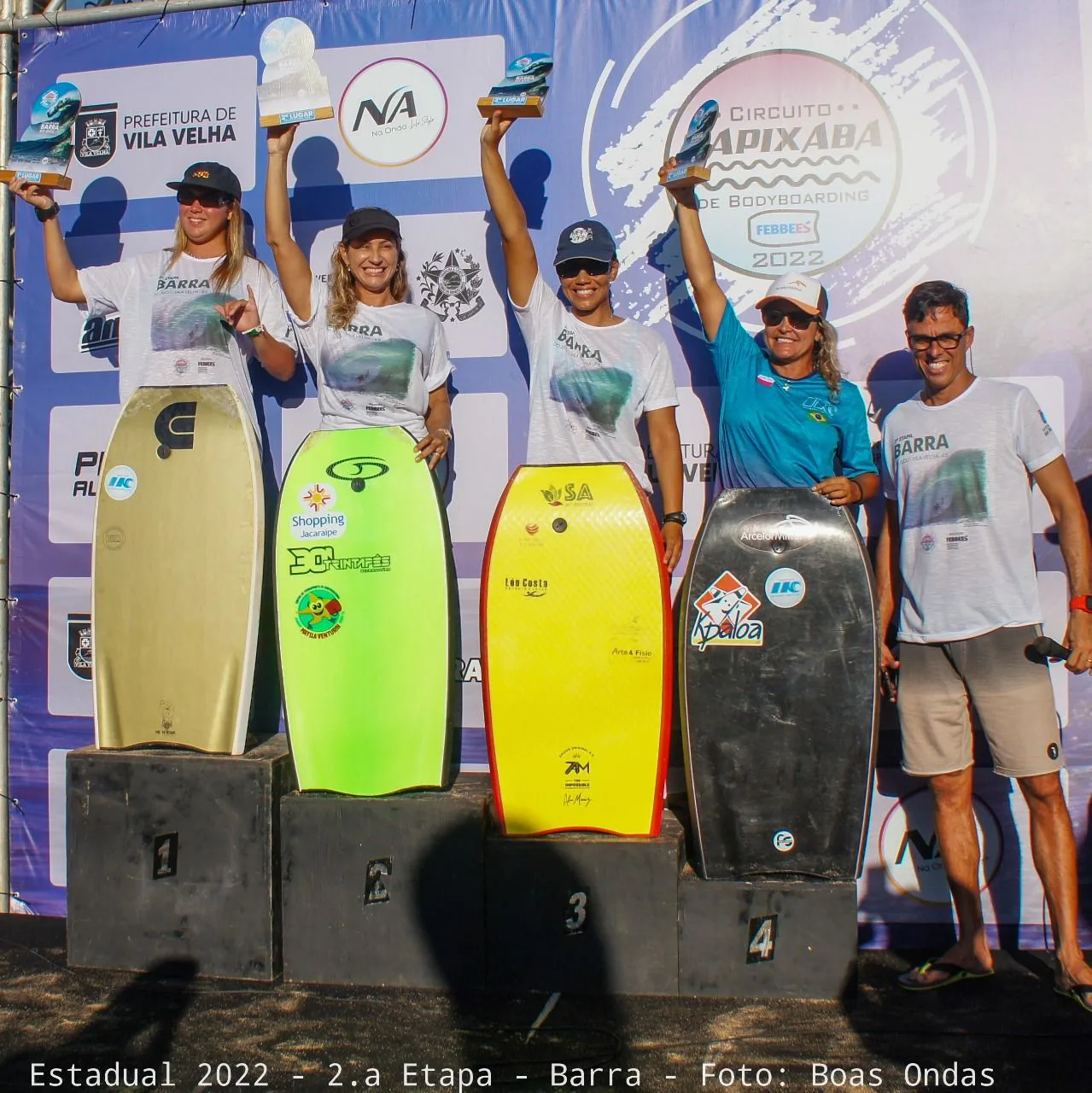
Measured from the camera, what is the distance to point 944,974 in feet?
8.51

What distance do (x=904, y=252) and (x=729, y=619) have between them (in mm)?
1280

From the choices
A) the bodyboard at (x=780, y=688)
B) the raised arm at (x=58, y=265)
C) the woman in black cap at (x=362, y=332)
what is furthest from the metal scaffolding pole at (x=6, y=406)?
the bodyboard at (x=780, y=688)

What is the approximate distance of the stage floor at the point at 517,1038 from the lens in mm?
2094

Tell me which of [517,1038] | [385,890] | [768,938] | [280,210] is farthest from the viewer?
[280,210]

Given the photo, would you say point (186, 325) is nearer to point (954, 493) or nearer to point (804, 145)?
point (804, 145)

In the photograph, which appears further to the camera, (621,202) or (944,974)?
(621,202)

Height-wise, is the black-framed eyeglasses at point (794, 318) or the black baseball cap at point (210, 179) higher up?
the black baseball cap at point (210, 179)

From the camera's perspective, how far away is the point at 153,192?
10.9 feet

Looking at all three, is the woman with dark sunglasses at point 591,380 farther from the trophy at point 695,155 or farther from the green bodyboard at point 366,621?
the green bodyboard at point 366,621

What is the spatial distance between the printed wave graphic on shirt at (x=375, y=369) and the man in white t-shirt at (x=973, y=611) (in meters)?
1.35

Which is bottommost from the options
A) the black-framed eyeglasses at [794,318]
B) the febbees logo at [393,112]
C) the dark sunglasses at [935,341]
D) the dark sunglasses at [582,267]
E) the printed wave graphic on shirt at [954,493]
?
the printed wave graphic on shirt at [954,493]

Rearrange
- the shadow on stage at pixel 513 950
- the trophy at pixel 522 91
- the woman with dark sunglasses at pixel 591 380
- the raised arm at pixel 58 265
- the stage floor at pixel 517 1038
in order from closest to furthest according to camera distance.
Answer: the stage floor at pixel 517 1038, the shadow on stage at pixel 513 950, the trophy at pixel 522 91, the woman with dark sunglasses at pixel 591 380, the raised arm at pixel 58 265

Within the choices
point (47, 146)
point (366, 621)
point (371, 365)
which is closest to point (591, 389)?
point (371, 365)

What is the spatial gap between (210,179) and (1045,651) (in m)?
2.52
